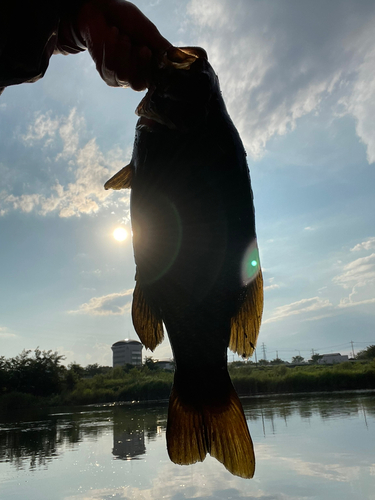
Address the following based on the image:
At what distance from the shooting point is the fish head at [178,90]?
1205 mm

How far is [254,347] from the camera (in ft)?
5.90

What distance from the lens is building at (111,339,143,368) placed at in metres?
86.2

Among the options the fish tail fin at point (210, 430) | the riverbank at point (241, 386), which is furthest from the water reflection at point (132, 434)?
the fish tail fin at point (210, 430)

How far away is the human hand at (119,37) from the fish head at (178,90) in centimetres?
5

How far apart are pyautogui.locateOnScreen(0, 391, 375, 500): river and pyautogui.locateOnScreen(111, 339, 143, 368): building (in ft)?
242

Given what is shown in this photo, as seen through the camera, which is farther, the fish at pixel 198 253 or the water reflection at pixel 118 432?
the water reflection at pixel 118 432

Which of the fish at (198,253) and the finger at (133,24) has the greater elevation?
the finger at (133,24)

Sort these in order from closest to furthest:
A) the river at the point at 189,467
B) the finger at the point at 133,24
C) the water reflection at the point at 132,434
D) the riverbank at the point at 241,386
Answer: the finger at the point at 133,24 < the river at the point at 189,467 < the water reflection at the point at 132,434 < the riverbank at the point at 241,386

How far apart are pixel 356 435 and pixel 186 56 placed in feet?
41.9

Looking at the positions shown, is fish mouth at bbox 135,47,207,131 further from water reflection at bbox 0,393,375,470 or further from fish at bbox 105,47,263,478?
water reflection at bbox 0,393,375,470

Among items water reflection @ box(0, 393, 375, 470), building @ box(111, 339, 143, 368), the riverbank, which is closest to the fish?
water reflection @ box(0, 393, 375, 470)

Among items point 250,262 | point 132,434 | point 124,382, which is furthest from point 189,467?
point 124,382

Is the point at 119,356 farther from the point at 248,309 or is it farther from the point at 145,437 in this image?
the point at 248,309

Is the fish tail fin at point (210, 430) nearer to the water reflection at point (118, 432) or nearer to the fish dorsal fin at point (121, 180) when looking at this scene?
the fish dorsal fin at point (121, 180)
